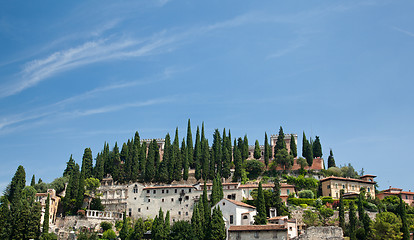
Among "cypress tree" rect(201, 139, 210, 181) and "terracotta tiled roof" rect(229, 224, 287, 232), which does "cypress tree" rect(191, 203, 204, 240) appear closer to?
"terracotta tiled roof" rect(229, 224, 287, 232)

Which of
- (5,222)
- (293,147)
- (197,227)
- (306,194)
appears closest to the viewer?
(197,227)

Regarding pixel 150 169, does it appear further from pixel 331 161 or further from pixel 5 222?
pixel 331 161

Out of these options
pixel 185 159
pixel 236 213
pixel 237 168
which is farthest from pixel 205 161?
pixel 236 213

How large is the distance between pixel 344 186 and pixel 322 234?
77.2ft

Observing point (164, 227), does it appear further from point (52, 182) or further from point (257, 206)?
point (52, 182)

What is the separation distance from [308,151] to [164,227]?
1554 inches

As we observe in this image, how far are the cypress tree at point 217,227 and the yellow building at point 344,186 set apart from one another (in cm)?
2561

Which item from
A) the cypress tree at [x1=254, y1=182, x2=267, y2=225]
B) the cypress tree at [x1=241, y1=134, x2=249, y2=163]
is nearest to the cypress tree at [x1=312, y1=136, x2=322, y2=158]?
the cypress tree at [x1=241, y1=134, x2=249, y2=163]

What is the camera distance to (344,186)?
253 ft

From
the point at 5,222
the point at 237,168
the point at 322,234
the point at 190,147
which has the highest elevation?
the point at 190,147

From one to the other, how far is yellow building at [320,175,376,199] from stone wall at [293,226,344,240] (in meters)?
20.0

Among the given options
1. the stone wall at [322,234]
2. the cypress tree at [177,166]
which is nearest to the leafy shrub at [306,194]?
the stone wall at [322,234]

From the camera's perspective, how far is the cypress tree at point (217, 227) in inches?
2251

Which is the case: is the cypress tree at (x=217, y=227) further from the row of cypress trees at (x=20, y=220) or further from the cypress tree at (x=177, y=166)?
the cypress tree at (x=177, y=166)
